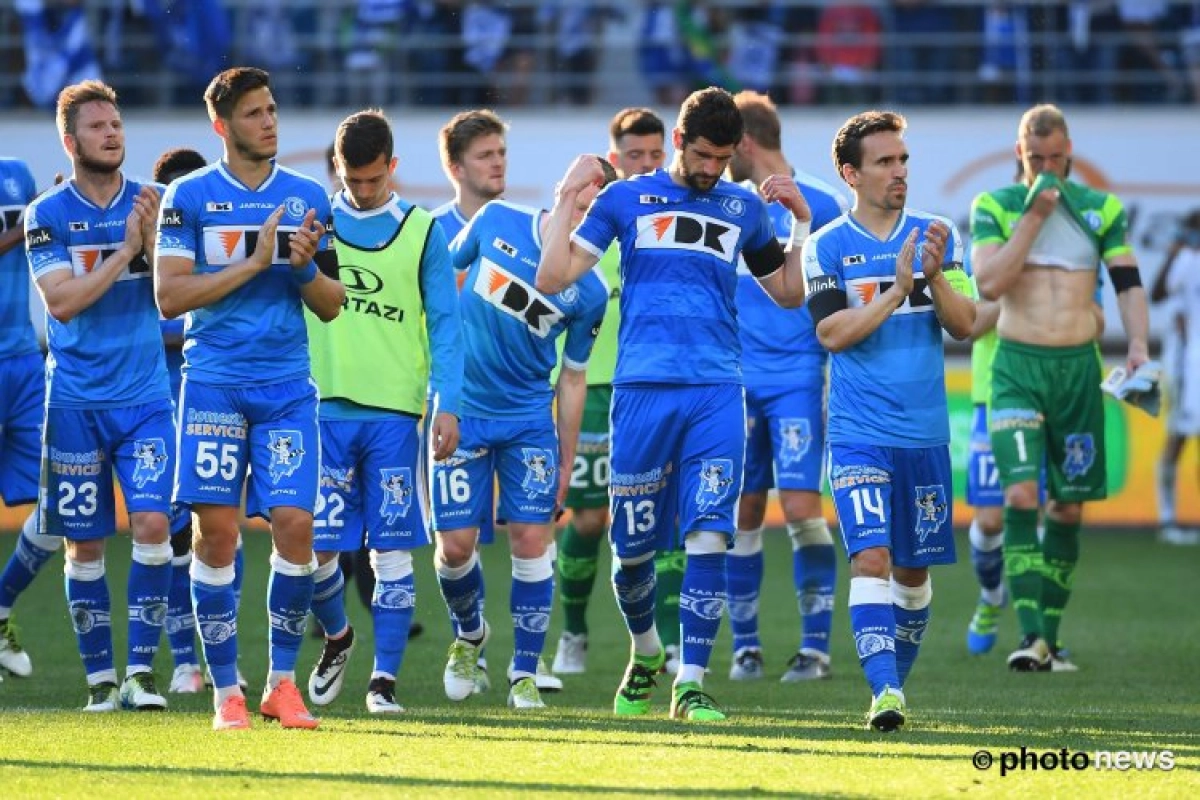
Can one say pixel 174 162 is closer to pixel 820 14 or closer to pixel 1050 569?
pixel 1050 569

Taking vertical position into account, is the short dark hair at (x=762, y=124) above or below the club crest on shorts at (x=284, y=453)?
above

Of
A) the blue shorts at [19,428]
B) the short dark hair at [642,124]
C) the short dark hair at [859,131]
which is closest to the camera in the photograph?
the short dark hair at [859,131]

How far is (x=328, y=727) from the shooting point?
8039 mm

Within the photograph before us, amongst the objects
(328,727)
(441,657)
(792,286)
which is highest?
(792,286)

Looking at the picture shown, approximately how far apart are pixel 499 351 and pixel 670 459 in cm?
121

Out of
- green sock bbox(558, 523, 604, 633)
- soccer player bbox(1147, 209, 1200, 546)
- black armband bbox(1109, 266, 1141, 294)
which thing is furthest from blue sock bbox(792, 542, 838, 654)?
soccer player bbox(1147, 209, 1200, 546)

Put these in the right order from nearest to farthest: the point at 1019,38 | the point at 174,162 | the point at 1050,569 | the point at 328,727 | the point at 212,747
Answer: the point at 212,747 < the point at 328,727 < the point at 174,162 < the point at 1050,569 < the point at 1019,38

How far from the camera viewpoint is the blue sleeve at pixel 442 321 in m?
8.59

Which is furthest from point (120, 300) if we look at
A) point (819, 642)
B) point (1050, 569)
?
point (1050, 569)

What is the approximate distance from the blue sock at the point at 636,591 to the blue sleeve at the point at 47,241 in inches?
101

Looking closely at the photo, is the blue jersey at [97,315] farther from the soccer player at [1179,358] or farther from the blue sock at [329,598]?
the soccer player at [1179,358]

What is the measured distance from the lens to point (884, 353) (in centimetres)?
829

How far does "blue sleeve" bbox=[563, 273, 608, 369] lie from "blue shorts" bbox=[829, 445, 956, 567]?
152 centimetres

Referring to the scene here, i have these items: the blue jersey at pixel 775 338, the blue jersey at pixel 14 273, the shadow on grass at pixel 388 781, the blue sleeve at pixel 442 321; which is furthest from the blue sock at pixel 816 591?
the shadow on grass at pixel 388 781
